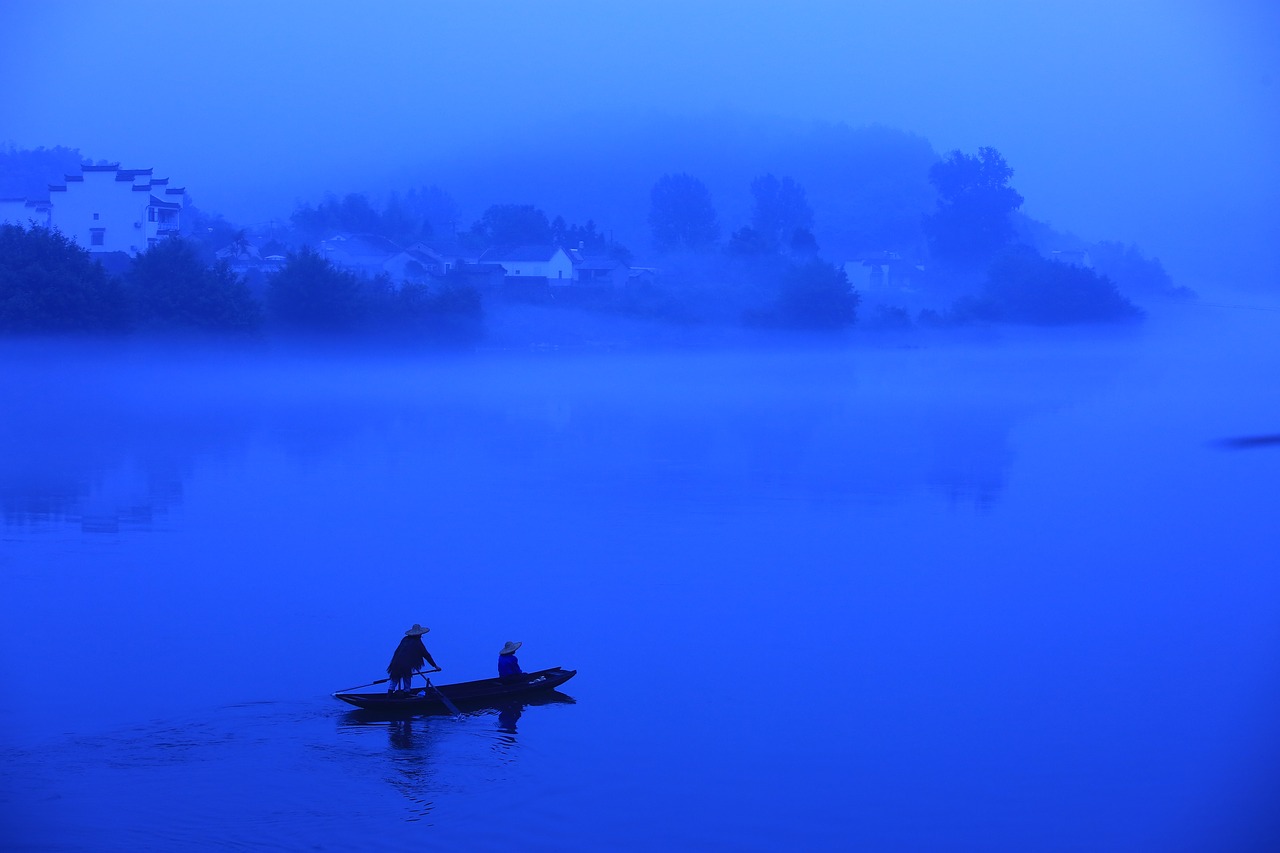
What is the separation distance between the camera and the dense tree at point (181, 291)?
4831 cm

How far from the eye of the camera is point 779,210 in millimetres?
92312

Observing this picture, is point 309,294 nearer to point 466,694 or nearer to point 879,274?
point 879,274

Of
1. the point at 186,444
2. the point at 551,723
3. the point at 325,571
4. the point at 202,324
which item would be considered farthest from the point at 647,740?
the point at 202,324

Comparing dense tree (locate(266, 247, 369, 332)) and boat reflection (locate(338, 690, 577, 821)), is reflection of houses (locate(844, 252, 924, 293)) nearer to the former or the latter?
dense tree (locate(266, 247, 369, 332))

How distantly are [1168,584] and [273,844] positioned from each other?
441 inches

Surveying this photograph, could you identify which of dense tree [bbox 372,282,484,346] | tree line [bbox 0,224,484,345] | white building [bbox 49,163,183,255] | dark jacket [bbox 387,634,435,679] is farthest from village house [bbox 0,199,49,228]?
dark jacket [bbox 387,634,435,679]

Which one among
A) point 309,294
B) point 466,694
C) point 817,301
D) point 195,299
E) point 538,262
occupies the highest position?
point 538,262

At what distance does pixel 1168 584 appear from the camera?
15.6m

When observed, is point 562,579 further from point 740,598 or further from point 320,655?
point 320,655

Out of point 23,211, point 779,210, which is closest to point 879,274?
point 779,210

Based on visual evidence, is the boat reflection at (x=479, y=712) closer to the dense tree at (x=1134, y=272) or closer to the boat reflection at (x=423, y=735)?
the boat reflection at (x=423, y=735)

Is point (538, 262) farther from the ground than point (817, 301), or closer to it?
farther from the ground

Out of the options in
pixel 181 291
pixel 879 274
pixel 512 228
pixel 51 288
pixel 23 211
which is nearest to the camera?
pixel 51 288

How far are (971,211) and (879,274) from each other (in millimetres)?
15844
